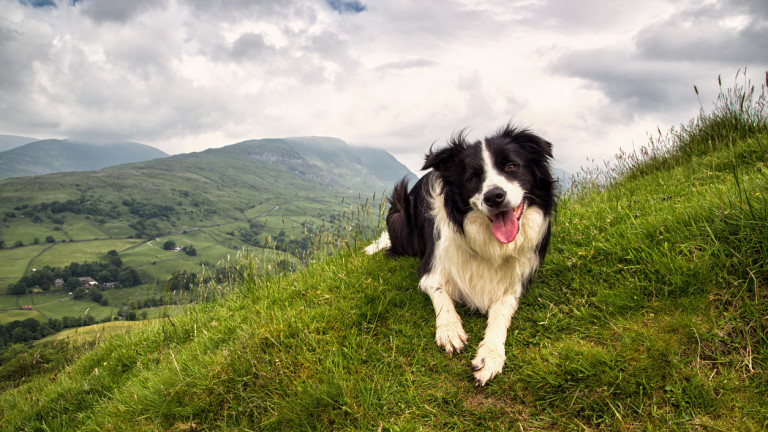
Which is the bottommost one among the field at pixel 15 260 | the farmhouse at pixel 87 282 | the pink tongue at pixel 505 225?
the farmhouse at pixel 87 282

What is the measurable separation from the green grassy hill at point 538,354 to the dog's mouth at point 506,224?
739mm

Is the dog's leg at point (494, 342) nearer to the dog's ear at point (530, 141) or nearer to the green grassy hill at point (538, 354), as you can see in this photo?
the green grassy hill at point (538, 354)

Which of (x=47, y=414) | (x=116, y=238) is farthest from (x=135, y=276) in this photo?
(x=47, y=414)

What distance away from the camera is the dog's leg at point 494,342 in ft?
10.6

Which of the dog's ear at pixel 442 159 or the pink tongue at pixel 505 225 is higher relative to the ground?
the dog's ear at pixel 442 159

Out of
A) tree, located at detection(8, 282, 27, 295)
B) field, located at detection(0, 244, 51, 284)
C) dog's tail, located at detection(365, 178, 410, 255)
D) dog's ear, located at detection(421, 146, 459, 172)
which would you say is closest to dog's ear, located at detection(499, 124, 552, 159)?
dog's ear, located at detection(421, 146, 459, 172)

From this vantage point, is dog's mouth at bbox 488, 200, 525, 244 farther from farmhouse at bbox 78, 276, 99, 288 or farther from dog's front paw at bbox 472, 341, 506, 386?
farmhouse at bbox 78, 276, 99, 288

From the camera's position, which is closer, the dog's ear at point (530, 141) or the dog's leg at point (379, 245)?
the dog's ear at point (530, 141)

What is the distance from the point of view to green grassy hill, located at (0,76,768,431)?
2688mm

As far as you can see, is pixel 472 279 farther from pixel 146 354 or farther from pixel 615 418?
pixel 146 354

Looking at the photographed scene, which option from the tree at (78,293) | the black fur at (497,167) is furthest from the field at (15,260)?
the black fur at (497,167)

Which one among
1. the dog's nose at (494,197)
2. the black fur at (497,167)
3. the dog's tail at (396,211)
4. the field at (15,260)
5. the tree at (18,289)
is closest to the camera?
the dog's nose at (494,197)

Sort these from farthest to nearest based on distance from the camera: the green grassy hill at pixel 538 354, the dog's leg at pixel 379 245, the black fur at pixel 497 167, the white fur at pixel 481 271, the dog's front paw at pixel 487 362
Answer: the dog's leg at pixel 379 245 < the black fur at pixel 497 167 < the white fur at pixel 481 271 < the dog's front paw at pixel 487 362 < the green grassy hill at pixel 538 354

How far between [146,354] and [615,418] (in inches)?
218
